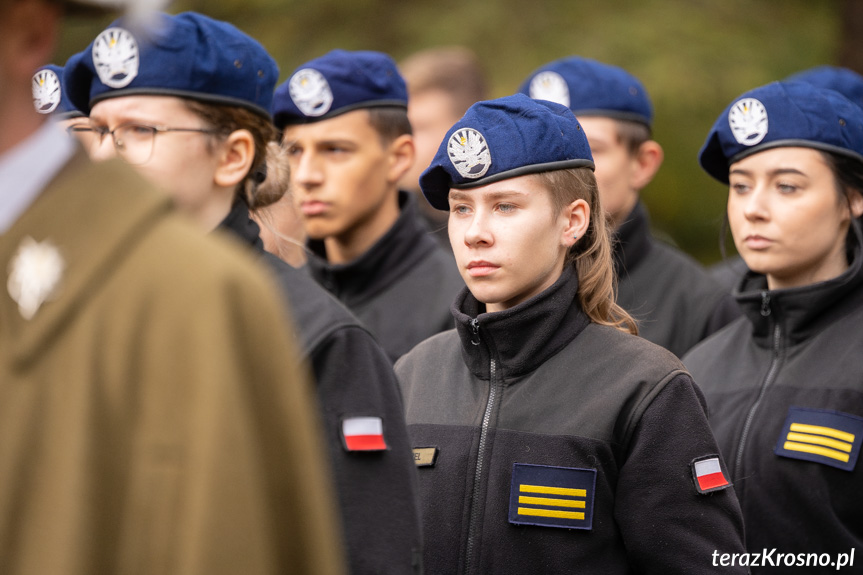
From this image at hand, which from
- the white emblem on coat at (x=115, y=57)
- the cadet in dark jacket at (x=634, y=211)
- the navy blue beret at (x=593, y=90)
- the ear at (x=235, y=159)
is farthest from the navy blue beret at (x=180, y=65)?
the navy blue beret at (x=593, y=90)

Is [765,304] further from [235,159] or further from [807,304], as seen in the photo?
[235,159]

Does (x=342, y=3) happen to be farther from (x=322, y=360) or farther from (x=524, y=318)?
(x=322, y=360)

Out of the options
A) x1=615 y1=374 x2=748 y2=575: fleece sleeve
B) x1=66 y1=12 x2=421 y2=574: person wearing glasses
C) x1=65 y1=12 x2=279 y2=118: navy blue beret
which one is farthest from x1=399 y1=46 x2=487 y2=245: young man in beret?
x1=615 y1=374 x2=748 y2=575: fleece sleeve

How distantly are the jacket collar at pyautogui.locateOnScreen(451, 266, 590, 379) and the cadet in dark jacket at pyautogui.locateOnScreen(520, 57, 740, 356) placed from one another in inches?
61.1

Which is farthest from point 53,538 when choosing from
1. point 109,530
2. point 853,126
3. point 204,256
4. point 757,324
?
point 853,126

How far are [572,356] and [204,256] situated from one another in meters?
2.04

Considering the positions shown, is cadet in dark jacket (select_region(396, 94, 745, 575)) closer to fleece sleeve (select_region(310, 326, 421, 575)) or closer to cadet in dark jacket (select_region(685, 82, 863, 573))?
fleece sleeve (select_region(310, 326, 421, 575))

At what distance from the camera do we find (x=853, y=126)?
4277 millimetres

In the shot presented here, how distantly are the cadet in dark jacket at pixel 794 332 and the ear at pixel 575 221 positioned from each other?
1.05 meters

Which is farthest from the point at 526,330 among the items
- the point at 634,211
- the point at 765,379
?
the point at 634,211

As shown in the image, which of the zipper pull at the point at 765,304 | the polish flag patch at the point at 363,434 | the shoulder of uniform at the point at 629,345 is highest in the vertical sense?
the zipper pull at the point at 765,304

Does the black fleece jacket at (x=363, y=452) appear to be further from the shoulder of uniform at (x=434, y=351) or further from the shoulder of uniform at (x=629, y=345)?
the shoulder of uniform at (x=434, y=351)

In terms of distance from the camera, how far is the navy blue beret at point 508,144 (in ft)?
11.0

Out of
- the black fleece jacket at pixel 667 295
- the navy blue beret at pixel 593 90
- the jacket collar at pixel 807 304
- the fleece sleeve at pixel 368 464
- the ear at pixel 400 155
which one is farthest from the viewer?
the navy blue beret at pixel 593 90
